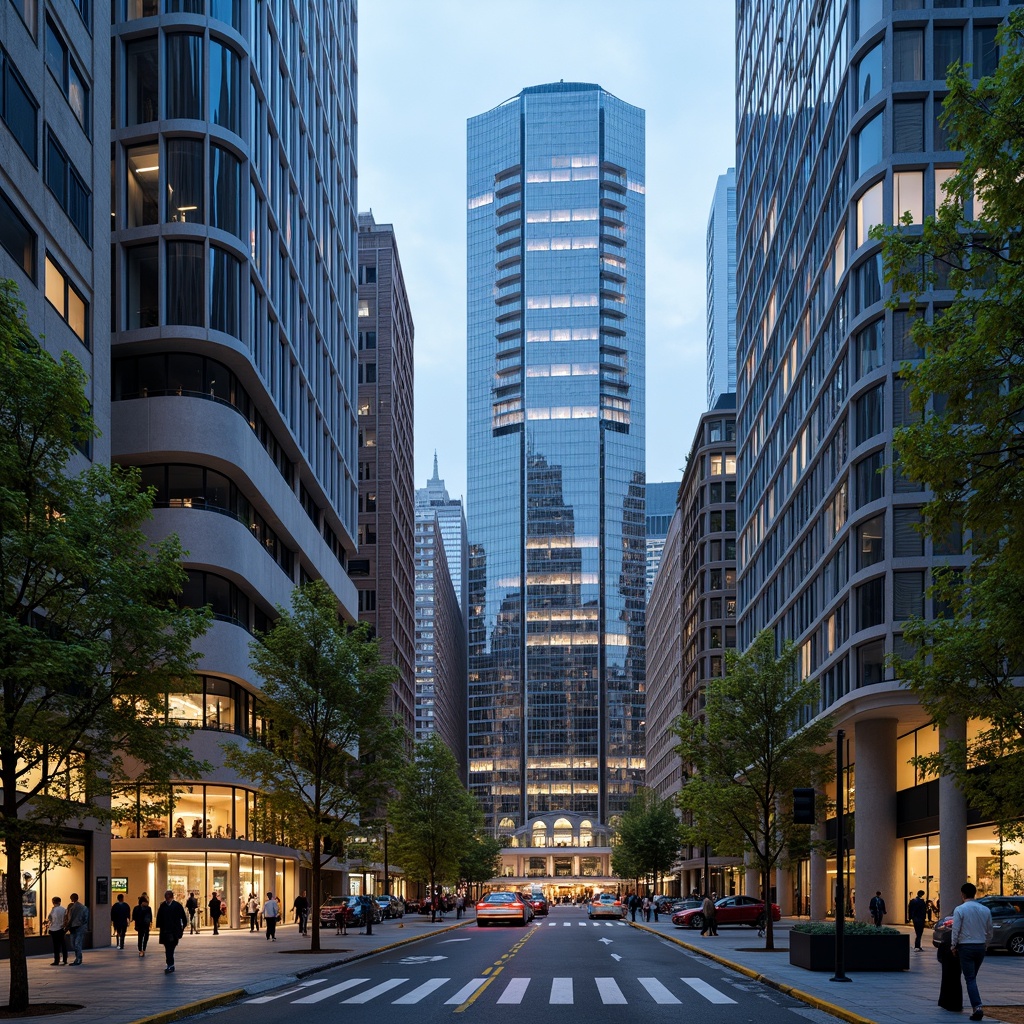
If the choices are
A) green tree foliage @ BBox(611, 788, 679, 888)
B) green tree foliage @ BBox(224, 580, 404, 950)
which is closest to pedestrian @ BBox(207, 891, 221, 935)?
green tree foliage @ BBox(224, 580, 404, 950)

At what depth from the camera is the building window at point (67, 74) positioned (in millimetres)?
35844

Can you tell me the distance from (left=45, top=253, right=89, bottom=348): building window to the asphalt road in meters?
20.2

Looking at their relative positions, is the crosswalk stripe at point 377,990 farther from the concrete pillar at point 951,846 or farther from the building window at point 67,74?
the concrete pillar at point 951,846

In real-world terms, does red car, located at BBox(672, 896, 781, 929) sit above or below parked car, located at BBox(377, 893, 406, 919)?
above

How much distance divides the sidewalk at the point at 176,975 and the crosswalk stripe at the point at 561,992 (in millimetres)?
5492

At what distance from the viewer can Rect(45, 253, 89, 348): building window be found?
35.5m

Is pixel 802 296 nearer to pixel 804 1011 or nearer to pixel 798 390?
pixel 798 390

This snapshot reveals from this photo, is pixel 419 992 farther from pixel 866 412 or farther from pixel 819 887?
pixel 819 887

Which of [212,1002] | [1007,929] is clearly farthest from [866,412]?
[212,1002]

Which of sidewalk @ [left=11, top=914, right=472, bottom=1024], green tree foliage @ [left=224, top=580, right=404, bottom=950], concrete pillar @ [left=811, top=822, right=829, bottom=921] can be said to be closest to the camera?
sidewalk @ [left=11, top=914, right=472, bottom=1024]

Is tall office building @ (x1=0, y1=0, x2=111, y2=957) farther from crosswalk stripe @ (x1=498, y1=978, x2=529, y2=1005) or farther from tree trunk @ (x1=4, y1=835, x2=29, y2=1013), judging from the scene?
crosswalk stripe @ (x1=498, y1=978, x2=529, y2=1005)

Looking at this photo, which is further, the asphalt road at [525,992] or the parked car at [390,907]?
the parked car at [390,907]

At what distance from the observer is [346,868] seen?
3482 inches

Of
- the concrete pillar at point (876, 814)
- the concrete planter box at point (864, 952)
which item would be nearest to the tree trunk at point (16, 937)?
the concrete planter box at point (864, 952)
